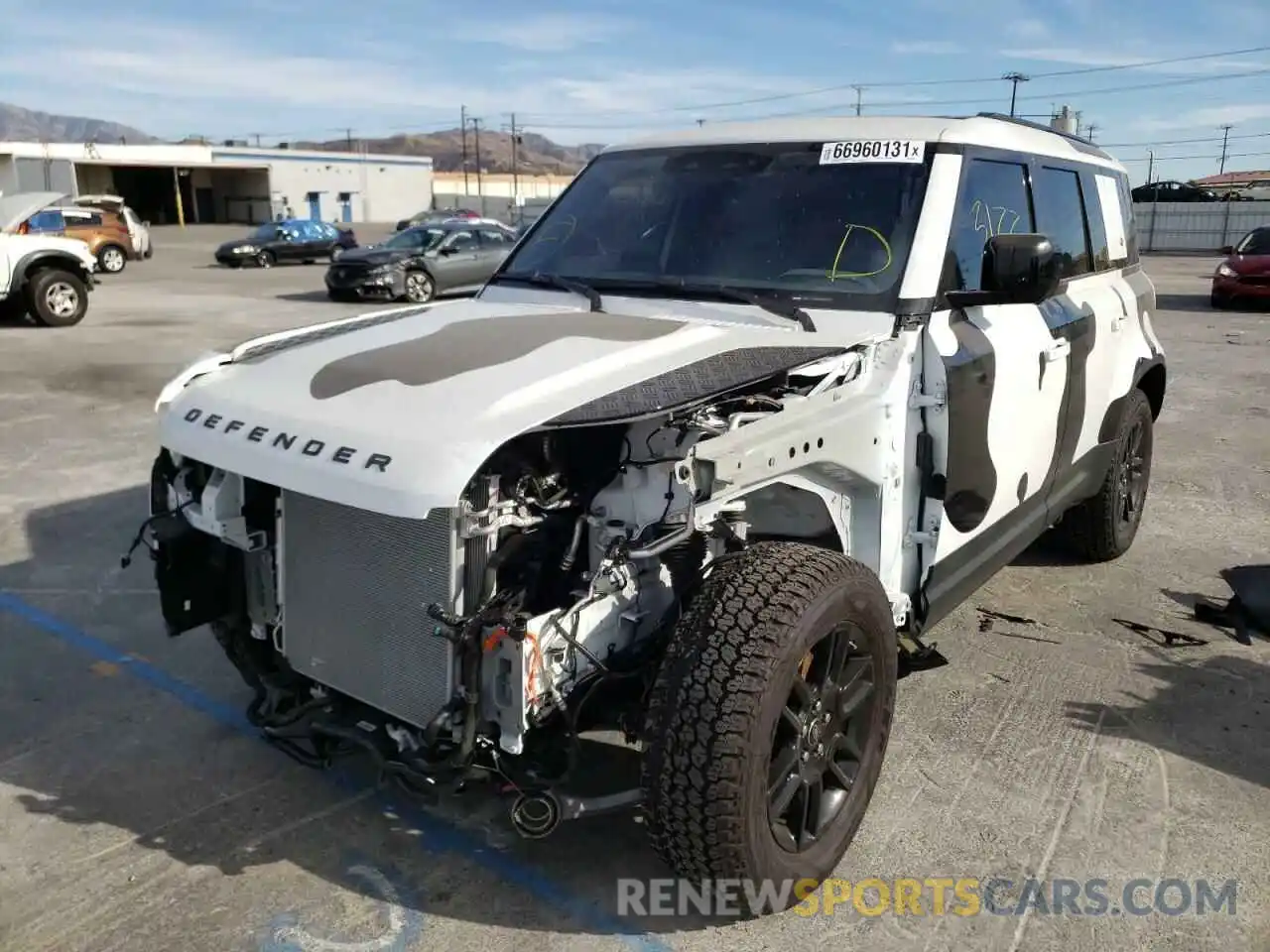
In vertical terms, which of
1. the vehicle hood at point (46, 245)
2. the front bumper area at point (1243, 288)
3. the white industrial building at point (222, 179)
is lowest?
the front bumper area at point (1243, 288)

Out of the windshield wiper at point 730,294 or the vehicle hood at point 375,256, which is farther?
the vehicle hood at point 375,256

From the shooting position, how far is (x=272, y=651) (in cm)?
338

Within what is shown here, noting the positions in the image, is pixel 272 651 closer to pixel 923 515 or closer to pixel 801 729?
pixel 801 729

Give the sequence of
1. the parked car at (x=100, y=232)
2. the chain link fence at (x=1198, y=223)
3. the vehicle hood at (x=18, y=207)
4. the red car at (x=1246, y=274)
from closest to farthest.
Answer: the vehicle hood at (x=18, y=207) → the red car at (x=1246, y=274) → the parked car at (x=100, y=232) → the chain link fence at (x=1198, y=223)

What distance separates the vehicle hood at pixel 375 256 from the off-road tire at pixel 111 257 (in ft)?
32.8

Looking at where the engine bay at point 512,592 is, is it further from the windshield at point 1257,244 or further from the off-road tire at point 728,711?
the windshield at point 1257,244

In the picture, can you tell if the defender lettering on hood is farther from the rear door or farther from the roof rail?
the rear door

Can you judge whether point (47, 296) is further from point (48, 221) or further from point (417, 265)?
point (48, 221)

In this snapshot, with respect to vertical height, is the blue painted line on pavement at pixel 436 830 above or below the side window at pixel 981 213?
below

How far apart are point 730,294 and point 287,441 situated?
Result: 168 cm

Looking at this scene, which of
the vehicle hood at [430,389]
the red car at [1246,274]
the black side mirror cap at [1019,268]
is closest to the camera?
the vehicle hood at [430,389]

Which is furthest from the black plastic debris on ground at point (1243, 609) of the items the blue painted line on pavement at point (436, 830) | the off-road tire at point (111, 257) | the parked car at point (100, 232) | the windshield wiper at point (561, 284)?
the off-road tire at point (111, 257)

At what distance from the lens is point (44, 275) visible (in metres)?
15.1

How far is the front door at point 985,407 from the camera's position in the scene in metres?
3.47
